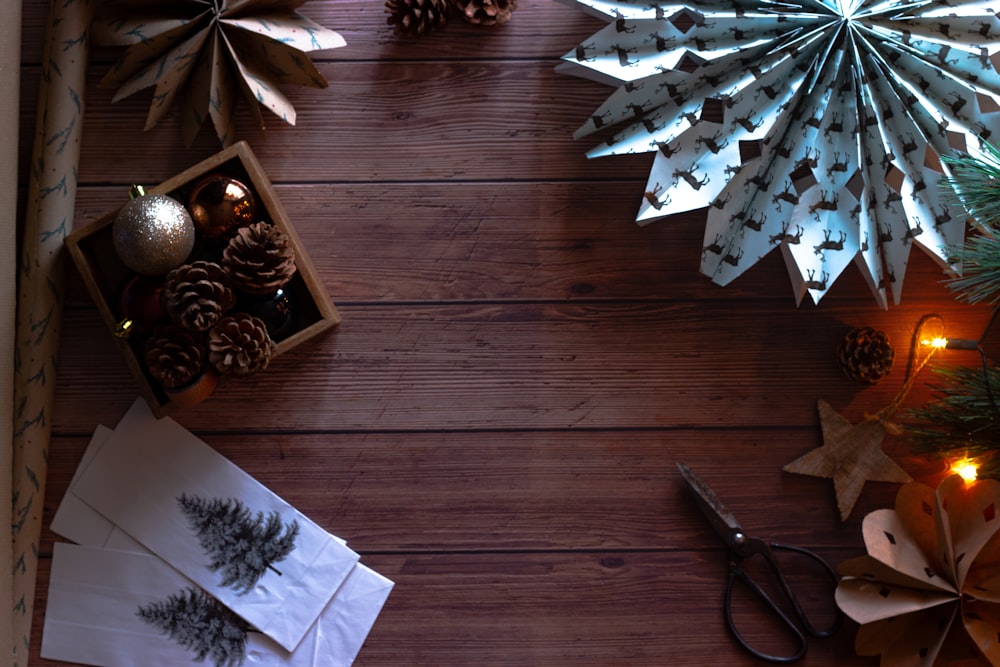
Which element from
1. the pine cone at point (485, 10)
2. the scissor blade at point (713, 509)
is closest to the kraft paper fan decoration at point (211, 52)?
the pine cone at point (485, 10)

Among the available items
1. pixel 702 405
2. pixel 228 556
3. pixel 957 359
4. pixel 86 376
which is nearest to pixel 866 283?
pixel 957 359

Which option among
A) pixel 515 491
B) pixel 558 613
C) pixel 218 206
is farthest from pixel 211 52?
pixel 558 613

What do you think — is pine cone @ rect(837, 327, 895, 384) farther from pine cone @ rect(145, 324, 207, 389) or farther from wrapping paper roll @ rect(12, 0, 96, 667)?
wrapping paper roll @ rect(12, 0, 96, 667)

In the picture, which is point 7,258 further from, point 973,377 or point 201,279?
point 973,377

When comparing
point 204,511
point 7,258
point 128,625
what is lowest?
point 128,625

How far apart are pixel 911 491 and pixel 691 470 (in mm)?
236

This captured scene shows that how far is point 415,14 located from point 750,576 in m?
0.75

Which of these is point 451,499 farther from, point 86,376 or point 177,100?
point 177,100

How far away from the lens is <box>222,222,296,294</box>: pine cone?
2.85 feet

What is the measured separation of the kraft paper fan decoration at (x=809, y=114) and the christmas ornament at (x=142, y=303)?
0.50 meters

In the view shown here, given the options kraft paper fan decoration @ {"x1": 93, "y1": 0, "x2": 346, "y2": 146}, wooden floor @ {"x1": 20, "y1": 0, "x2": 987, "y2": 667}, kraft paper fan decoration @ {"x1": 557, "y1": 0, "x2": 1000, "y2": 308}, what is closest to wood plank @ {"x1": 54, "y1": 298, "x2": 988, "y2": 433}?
wooden floor @ {"x1": 20, "y1": 0, "x2": 987, "y2": 667}

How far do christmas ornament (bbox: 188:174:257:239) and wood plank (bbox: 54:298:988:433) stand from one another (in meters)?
0.15

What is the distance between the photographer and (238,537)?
0.94 meters

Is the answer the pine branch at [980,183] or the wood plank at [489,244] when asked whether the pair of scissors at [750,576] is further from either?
the pine branch at [980,183]
